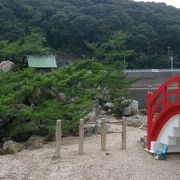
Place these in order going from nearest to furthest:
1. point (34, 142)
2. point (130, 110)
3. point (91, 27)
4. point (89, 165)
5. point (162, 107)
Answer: point (89, 165) → point (162, 107) → point (34, 142) → point (130, 110) → point (91, 27)

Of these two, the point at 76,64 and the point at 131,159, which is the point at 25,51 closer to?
the point at 76,64

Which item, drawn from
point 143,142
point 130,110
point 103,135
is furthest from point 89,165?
point 130,110

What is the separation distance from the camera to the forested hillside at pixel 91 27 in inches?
1906

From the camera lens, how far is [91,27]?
50.1 meters

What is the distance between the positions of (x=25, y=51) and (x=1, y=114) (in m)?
12.0

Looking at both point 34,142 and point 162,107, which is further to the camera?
point 34,142

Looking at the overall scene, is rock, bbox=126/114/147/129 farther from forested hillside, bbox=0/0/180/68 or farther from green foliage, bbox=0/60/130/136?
forested hillside, bbox=0/0/180/68

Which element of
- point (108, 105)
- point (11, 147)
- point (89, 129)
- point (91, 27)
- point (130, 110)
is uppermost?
point (91, 27)

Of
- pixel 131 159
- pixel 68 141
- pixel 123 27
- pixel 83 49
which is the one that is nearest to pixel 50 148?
pixel 68 141

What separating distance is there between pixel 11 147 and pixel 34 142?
2.49 feet

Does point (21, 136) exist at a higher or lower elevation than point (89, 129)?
lower

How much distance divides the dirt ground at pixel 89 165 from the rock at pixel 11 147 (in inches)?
9.7

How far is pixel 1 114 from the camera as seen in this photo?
404 inches

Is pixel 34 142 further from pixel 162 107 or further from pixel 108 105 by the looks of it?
pixel 108 105
